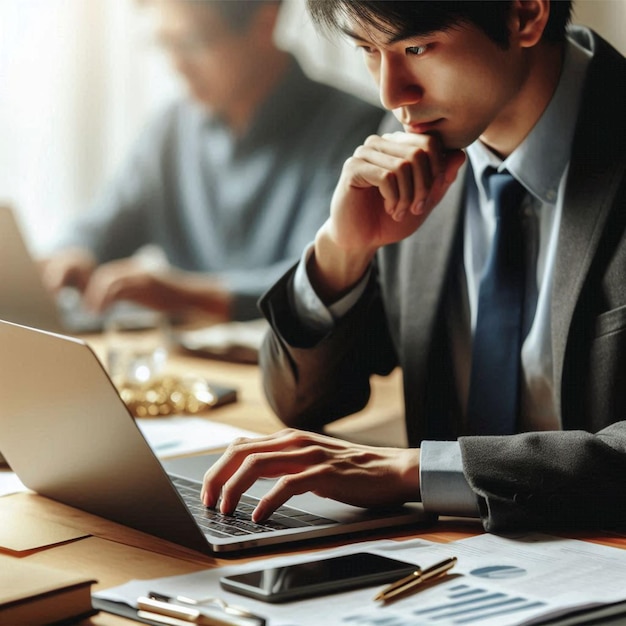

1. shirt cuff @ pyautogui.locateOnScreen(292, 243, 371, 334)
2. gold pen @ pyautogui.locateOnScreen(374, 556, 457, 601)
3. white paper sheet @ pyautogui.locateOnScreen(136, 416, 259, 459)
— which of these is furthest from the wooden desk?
shirt cuff @ pyautogui.locateOnScreen(292, 243, 371, 334)

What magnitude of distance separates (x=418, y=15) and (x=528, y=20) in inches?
7.8

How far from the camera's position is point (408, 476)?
104cm

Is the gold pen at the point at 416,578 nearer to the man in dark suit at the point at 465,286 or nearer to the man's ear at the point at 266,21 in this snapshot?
the man in dark suit at the point at 465,286

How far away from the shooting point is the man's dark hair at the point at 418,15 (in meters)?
1.21

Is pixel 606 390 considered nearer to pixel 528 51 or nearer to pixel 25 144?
pixel 528 51

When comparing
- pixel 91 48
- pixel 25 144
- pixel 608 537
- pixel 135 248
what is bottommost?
pixel 608 537

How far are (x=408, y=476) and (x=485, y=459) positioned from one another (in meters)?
0.08

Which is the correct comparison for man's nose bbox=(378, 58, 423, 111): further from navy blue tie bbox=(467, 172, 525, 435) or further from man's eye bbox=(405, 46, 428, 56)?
navy blue tie bbox=(467, 172, 525, 435)

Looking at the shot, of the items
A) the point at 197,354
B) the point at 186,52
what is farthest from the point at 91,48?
the point at 197,354

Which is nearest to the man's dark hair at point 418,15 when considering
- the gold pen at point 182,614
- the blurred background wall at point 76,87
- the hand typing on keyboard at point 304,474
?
the hand typing on keyboard at point 304,474

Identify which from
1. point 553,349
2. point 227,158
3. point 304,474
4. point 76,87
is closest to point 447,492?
point 304,474

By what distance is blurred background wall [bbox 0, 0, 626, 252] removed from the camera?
368 cm

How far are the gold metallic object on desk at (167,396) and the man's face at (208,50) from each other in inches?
72.8

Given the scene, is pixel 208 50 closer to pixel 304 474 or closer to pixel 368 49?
pixel 368 49
